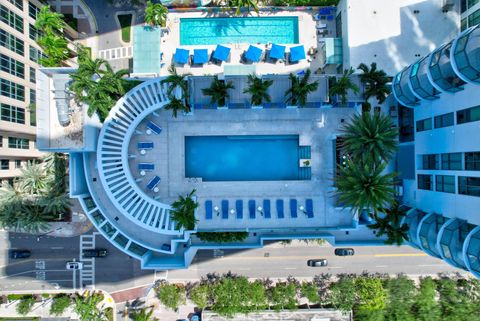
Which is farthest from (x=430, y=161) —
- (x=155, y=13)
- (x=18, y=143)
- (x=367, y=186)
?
(x=18, y=143)

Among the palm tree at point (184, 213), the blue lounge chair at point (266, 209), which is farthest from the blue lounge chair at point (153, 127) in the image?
the blue lounge chair at point (266, 209)

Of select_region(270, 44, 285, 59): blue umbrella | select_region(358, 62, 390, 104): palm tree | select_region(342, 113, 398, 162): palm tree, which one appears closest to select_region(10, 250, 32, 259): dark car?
select_region(270, 44, 285, 59): blue umbrella

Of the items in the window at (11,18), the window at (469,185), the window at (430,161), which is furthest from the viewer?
the window at (11,18)

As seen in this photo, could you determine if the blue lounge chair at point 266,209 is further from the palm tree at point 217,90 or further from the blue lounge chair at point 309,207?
the palm tree at point 217,90

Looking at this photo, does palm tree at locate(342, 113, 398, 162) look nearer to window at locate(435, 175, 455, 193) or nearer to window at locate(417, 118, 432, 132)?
window at locate(417, 118, 432, 132)

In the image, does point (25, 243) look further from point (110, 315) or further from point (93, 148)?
point (93, 148)

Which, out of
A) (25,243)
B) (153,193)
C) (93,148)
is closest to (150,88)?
(93,148)
